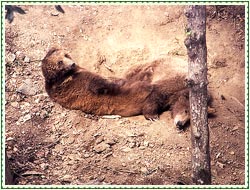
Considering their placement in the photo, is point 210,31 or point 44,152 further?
point 210,31

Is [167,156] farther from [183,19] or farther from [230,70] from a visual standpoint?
[183,19]

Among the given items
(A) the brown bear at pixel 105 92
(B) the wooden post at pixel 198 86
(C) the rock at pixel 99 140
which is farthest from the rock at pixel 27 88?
(B) the wooden post at pixel 198 86

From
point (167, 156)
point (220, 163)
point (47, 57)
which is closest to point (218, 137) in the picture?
point (220, 163)

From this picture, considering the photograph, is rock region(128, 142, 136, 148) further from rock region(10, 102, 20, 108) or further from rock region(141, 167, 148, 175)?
rock region(10, 102, 20, 108)

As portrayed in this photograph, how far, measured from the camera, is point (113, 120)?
267 inches

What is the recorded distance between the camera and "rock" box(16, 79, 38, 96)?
697 cm

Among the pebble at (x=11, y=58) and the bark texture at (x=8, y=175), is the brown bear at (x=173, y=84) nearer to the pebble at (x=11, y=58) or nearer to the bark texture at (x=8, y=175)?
the pebble at (x=11, y=58)

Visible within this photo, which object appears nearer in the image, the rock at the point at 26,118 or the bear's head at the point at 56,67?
the rock at the point at 26,118

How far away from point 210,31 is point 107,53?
7.31 feet

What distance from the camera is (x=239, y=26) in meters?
8.43

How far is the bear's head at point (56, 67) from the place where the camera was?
7.12 meters

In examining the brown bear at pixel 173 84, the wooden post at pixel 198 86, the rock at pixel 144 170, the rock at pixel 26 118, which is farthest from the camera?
the brown bear at pixel 173 84

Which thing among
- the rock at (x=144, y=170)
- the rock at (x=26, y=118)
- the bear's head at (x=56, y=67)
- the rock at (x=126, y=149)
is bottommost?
the rock at (x=144, y=170)

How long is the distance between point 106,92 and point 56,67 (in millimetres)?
1031
